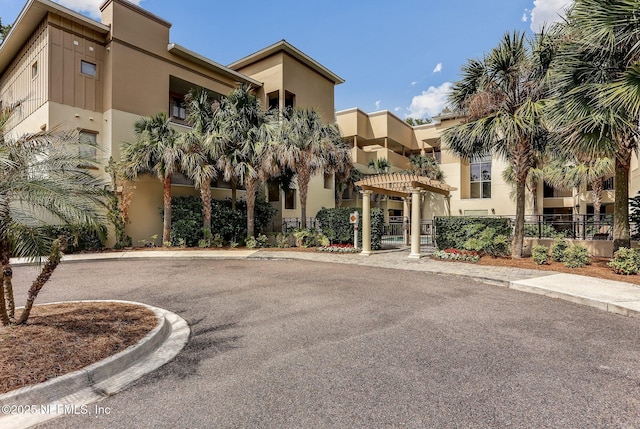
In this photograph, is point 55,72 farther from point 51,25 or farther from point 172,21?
point 172,21

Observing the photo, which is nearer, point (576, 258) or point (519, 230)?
point (576, 258)

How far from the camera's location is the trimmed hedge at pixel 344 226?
15.2 meters

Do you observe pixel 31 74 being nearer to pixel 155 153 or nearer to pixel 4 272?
pixel 155 153

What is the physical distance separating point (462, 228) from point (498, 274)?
4069 millimetres

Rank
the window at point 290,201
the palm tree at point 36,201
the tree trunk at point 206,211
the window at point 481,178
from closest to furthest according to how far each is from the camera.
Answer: the palm tree at point 36,201
the tree trunk at point 206,211
the window at point 290,201
the window at point 481,178

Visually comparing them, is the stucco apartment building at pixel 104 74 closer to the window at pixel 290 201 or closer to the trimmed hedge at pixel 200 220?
the trimmed hedge at pixel 200 220

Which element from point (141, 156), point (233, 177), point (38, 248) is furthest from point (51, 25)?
point (38, 248)

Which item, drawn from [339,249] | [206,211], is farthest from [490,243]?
[206,211]

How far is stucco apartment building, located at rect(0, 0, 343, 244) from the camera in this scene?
14477mm

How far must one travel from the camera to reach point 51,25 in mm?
14250

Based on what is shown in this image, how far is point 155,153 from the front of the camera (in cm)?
1473

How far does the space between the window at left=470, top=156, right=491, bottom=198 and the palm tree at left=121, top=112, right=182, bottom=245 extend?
75.6 ft

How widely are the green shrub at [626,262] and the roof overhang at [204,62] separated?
2040cm

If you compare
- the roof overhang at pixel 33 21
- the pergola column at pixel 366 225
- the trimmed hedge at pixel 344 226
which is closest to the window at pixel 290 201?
the trimmed hedge at pixel 344 226
